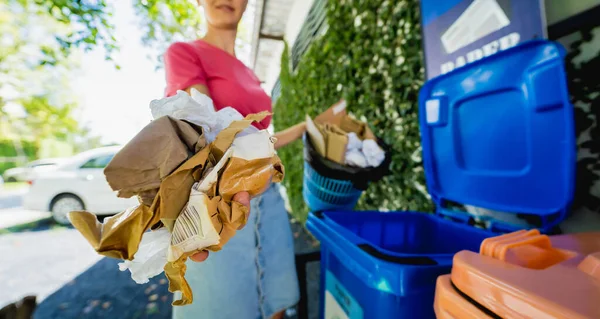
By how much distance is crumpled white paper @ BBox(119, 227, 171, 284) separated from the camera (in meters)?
0.58

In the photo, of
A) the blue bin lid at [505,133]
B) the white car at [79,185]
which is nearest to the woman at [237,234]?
the blue bin lid at [505,133]

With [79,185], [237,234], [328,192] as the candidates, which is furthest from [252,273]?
[79,185]

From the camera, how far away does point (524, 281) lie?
417 mm

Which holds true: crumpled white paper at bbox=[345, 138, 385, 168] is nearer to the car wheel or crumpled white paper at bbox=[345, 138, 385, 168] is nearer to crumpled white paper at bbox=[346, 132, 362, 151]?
crumpled white paper at bbox=[346, 132, 362, 151]

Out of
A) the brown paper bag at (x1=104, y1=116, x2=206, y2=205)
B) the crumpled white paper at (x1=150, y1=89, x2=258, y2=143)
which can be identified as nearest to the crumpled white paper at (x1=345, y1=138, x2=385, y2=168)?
the crumpled white paper at (x1=150, y1=89, x2=258, y2=143)

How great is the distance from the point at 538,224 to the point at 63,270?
449 cm

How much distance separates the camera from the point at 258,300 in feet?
3.92

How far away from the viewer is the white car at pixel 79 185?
496 centimetres

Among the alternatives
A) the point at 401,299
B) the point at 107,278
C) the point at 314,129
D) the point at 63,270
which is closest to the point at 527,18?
the point at 314,129

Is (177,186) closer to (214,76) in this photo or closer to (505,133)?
(214,76)

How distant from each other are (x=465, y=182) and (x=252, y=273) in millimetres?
960

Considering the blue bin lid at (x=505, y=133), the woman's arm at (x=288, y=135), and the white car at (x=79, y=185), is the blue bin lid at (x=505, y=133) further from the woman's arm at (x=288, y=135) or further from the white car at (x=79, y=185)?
the white car at (x=79, y=185)

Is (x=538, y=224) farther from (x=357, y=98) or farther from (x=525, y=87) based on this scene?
(x=357, y=98)

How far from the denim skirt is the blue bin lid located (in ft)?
2.43
